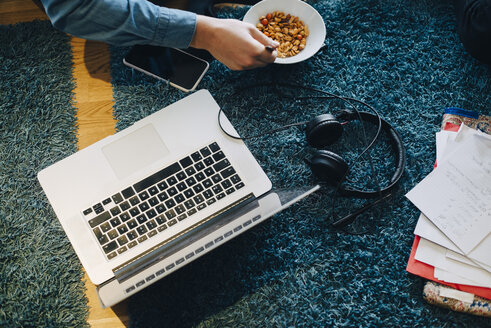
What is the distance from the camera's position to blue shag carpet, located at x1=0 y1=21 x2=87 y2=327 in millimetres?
755

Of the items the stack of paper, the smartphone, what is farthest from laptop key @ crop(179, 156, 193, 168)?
the stack of paper

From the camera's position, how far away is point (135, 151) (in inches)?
29.1

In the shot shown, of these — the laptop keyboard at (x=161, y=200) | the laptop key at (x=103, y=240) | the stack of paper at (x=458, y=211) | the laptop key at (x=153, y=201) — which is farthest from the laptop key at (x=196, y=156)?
the stack of paper at (x=458, y=211)

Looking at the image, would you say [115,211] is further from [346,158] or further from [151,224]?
[346,158]

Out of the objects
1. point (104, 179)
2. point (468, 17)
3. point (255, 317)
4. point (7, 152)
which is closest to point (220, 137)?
point (104, 179)

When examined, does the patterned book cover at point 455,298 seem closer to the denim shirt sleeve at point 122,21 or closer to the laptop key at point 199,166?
the laptop key at point 199,166

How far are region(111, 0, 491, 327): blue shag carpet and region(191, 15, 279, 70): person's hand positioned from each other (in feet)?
0.36

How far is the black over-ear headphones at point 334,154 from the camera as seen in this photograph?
0.75 metres

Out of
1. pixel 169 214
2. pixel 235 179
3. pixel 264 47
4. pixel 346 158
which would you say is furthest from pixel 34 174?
pixel 346 158

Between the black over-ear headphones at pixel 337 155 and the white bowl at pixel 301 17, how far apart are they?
0.10 m

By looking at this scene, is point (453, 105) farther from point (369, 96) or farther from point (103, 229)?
point (103, 229)

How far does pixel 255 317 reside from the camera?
0.74 metres

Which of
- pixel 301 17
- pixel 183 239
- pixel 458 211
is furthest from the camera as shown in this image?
pixel 301 17

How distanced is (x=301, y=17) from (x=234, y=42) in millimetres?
242
